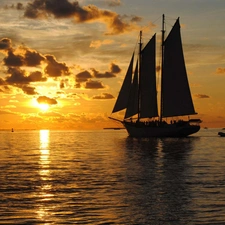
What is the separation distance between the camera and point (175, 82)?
100438mm

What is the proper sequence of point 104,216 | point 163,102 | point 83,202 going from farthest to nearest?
point 163,102
point 83,202
point 104,216

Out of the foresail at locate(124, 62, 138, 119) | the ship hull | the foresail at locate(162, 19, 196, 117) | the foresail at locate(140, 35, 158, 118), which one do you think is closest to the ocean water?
the foresail at locate(162, 19, 196, 117)

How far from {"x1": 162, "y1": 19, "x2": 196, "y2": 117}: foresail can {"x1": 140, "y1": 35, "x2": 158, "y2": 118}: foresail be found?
384 centimetres

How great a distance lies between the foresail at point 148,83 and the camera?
349ft

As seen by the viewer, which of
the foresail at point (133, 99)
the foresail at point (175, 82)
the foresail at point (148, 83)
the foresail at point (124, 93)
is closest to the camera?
the foresail at point (175, 82)

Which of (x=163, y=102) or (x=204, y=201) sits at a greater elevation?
(x=163, y=102)

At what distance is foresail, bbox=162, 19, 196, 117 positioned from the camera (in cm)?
9888

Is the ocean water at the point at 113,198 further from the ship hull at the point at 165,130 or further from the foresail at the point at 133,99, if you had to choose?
the foresail at the point at 133,99

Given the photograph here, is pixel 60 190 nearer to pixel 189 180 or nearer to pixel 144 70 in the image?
pixel 189 180

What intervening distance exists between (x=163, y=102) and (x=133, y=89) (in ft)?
30.8

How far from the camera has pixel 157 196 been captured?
24.4 meters

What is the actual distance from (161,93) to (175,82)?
518 cm

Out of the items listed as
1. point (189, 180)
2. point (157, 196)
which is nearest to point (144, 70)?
point (189, 180)

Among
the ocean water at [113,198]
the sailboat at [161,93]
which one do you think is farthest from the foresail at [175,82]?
the ocean water at [113,198]
